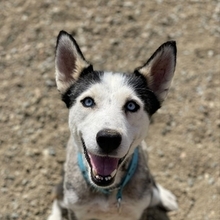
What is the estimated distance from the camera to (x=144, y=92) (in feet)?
12.5

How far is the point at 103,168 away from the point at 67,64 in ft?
3.28

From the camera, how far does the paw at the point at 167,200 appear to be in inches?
200

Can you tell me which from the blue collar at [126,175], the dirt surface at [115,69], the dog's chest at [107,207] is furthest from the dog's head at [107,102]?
the dirt surface at [115,69]

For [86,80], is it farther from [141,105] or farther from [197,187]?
[197,187]

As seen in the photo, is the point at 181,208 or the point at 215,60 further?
the point at 215,60

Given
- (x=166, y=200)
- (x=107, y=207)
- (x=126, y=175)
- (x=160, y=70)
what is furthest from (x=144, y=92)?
(x=166, y=200)

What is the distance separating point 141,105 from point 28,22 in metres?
3.61

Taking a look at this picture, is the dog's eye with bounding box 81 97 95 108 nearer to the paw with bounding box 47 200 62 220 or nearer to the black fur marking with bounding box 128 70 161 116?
the black fur marking with bounding box 128 70 161 116

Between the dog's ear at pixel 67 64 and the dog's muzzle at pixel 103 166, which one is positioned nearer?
the dog's muzzle at pixel 103 166

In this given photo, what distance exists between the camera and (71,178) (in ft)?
13.9

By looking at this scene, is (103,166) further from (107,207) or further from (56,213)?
(56,213)

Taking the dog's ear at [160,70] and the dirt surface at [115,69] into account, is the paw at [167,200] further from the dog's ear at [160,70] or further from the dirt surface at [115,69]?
the dog's ear at [160,70]

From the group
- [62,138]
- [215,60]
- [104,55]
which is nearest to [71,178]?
[62,138]

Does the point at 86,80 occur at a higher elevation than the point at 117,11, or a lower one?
higher
